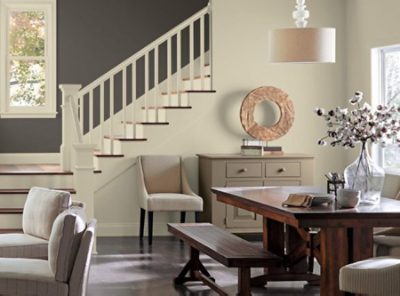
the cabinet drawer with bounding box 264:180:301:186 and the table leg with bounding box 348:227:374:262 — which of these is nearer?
the table leg with bounding box 348:227:374:262

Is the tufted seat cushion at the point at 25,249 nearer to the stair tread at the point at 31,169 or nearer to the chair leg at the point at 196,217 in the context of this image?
the stair tread at the point at 31,169

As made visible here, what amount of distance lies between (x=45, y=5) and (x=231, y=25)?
2.65 m

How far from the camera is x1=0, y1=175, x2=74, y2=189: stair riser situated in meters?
9.80

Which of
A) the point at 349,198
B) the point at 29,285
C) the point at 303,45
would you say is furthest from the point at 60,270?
the point at 303,45

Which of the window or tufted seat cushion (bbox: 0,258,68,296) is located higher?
the window

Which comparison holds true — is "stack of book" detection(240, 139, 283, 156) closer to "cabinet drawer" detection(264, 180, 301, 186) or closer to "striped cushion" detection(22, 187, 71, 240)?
"cabinet drawer" detection(264, 180, 301, 186)

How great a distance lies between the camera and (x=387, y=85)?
32.2 ft

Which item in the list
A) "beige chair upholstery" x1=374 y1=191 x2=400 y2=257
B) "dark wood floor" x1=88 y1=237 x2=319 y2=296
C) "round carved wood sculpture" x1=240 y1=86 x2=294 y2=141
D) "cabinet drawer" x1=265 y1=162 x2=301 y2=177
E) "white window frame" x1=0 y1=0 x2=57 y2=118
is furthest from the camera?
"white window frame" x1=0 y1=0 x2=57 y2=118

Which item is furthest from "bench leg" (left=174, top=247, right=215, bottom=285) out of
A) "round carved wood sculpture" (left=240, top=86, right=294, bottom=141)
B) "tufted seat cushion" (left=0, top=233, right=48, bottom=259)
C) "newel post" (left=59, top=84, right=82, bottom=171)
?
"round carved wood sculpture" (left=240, top=86, right=294, bottom=141)

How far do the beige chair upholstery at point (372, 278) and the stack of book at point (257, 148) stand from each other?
4726 millimetres

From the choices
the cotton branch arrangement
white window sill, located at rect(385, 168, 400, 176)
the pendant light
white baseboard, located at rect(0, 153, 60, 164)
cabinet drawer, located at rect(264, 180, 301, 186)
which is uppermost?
the pendant light

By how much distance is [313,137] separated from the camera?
1074 cm

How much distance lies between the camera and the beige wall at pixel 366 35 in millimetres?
9383

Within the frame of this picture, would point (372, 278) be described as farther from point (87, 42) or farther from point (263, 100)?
point (87, 42)
